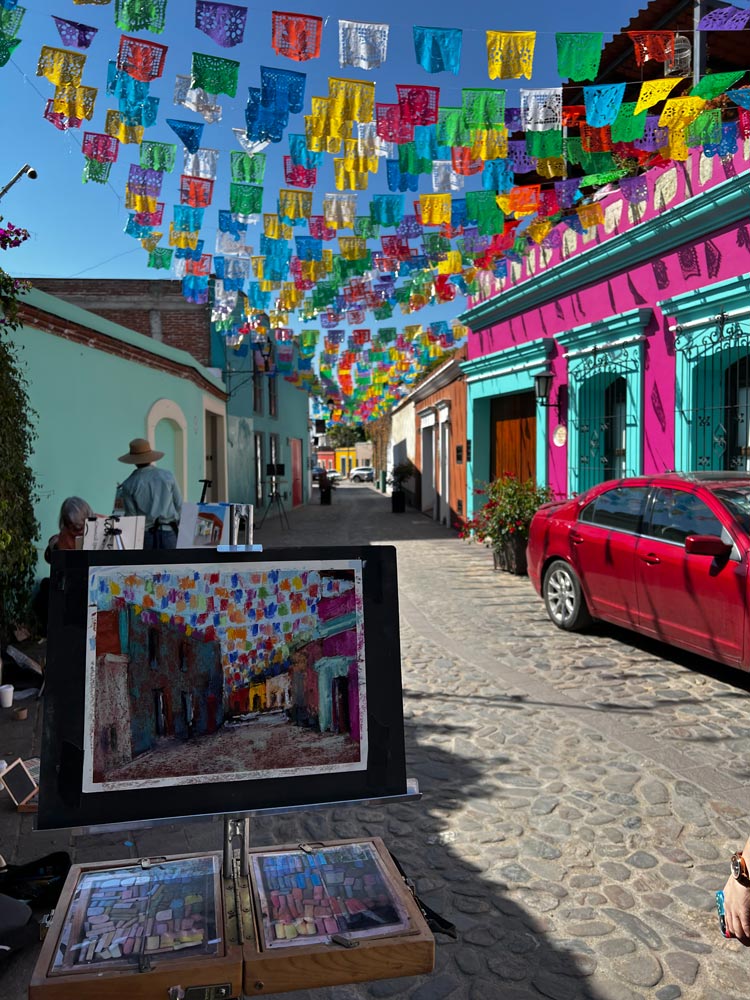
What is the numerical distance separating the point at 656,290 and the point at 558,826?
28.1 feet

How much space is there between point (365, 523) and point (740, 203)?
1514 cm

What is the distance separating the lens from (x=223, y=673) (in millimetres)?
2117

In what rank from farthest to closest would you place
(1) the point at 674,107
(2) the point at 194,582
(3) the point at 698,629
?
(1) the point at 674,107 → (3) the point at 698,629 → (2) the point at 194,582

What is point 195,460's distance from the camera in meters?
14.9

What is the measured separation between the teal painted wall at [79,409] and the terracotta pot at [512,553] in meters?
5.98

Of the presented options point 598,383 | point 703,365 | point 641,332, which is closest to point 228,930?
point 703,365

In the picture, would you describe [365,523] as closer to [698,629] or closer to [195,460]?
[195,460]

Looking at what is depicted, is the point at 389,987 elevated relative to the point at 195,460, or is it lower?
lower

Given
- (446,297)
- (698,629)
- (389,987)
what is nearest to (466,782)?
(389,987)

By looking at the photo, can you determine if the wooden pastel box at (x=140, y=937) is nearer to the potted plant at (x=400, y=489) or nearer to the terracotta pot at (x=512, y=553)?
the terracotta pot at (x=512, y=553)

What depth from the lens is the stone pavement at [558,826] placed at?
268 cm

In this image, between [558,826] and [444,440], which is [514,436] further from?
[558,826]

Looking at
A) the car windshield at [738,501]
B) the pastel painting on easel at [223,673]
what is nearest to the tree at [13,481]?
the pastel painting on easel at [223,673]

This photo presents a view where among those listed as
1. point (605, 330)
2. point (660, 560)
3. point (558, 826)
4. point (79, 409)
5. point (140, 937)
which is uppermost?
point (605, 330)
